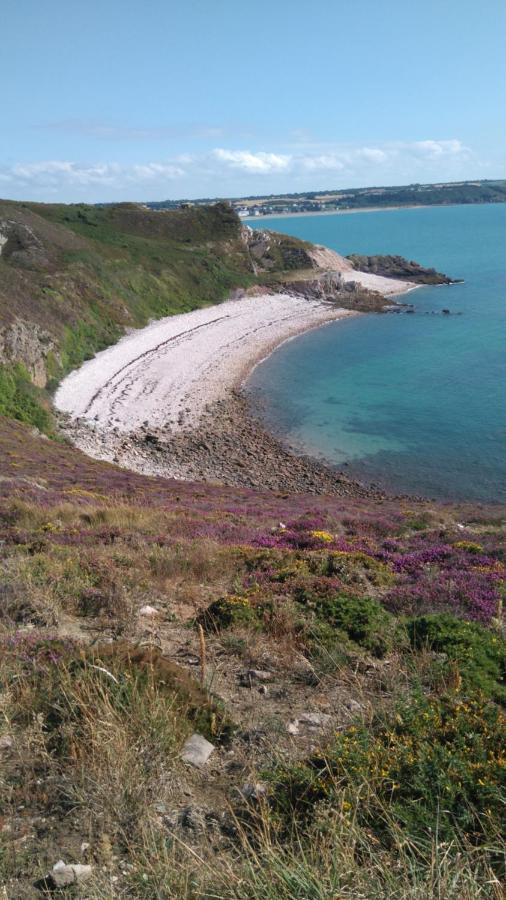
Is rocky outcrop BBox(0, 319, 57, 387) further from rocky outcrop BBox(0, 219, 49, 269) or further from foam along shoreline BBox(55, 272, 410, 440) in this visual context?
rocky outcrop BBox(0, 219, 49, 269)

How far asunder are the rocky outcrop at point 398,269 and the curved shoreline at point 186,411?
44016mm

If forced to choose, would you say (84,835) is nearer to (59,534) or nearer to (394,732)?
(394,732)

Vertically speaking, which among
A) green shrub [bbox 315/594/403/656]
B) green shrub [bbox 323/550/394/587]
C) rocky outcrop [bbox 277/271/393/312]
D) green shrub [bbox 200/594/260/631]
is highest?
rocky outcrop [bbox 277/271/393/312]

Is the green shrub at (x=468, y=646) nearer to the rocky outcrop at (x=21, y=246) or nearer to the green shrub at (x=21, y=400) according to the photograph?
the green shrub at (x=21, y=400)

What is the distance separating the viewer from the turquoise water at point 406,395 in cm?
3541

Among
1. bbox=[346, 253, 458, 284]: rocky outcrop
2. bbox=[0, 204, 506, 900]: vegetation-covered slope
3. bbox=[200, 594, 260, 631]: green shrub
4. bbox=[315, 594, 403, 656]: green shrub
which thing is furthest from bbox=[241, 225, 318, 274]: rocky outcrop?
bbox=[200, 594, 260, 631]: green shrub

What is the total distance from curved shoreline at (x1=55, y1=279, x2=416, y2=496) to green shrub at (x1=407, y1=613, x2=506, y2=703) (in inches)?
939

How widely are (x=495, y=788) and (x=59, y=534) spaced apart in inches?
401

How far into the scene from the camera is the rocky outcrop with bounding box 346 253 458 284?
103562 millimetres

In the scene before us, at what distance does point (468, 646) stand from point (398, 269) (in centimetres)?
10926

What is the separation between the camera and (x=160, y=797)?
4836mm

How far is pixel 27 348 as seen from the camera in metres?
44.1

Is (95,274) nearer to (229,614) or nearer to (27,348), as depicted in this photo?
(27,348)

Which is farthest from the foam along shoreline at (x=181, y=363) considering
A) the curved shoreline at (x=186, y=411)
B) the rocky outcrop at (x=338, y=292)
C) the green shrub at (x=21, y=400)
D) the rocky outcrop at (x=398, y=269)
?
the rocky outcrop at (x=398, y=269)
